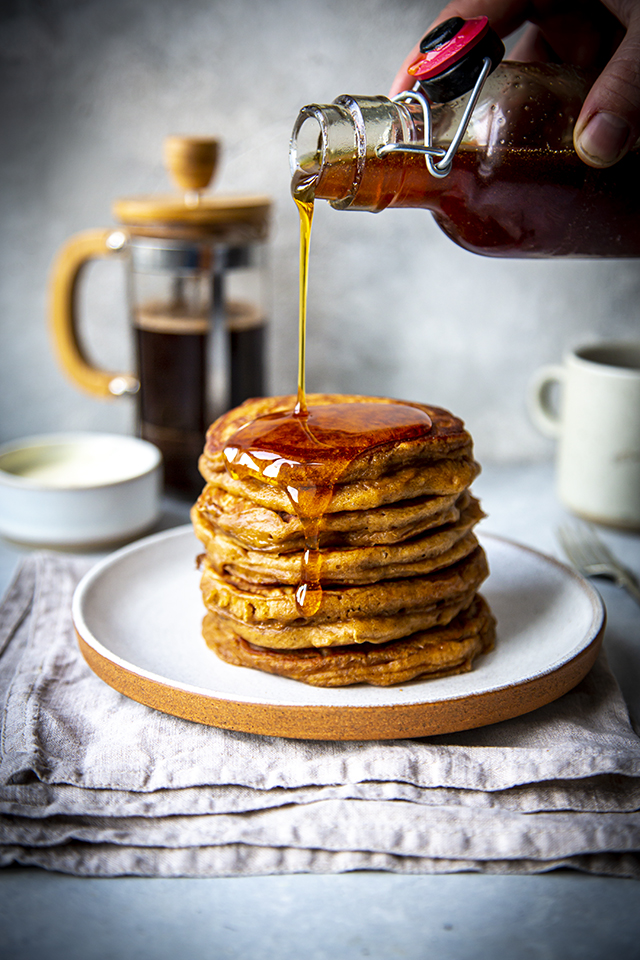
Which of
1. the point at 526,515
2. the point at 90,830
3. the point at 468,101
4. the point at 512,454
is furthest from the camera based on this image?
the point at 512,454

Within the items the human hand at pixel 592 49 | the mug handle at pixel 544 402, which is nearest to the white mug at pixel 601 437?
the mug handle at pixel 544 402

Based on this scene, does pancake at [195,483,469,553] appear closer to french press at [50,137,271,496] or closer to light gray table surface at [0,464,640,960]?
light gray table surface at [0,464,640,960]

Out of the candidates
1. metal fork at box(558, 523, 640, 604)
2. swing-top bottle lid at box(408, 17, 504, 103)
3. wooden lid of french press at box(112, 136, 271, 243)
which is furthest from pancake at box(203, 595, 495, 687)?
wooden lid of french press at box(112, 136, 271, 243)

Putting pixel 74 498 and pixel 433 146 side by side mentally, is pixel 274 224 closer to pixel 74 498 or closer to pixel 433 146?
pixel 74 498

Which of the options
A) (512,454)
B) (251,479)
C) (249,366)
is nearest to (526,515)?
(512,454)

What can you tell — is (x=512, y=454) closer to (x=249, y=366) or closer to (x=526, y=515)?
(x=526, y=515)

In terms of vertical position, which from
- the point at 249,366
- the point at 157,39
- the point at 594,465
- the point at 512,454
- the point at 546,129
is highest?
the point at 157,39
